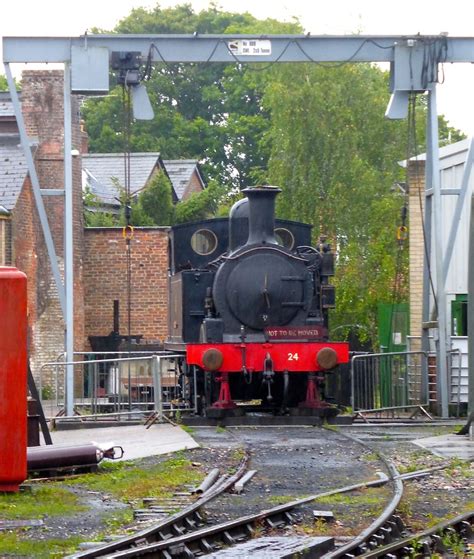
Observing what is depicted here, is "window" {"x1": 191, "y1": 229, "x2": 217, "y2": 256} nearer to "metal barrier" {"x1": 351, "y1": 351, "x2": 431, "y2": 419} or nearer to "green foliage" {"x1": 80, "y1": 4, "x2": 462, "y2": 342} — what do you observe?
"metal barrier" {"x1": 351, "y1": 351, "x2": 431, "y2": 419}

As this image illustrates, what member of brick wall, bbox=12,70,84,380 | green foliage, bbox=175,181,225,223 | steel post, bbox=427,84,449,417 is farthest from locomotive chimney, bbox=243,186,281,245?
green foliage, bbox=175,181,225,223

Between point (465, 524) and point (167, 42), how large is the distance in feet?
42.2

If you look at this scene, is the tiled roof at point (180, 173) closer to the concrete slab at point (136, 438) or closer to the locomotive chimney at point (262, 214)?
the locomotive chimney at point (262, 214)

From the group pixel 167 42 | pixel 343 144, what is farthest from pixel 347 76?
pixel 167 42

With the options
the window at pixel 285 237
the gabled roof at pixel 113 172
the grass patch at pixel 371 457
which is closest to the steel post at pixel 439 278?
the window at pixel 285 237

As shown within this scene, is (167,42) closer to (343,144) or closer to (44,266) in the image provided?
(44,266)

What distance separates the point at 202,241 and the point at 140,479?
9.20 m

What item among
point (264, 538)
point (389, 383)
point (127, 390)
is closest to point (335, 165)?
point (389, 383)

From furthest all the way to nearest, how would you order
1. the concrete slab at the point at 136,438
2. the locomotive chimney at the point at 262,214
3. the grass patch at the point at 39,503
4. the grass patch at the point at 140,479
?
the locomotive chimney at the point at 262,214 < the concrete slab at the point at 136,438 < the grass patch at the point at 140,479 < the grass patch at the point at 39,503

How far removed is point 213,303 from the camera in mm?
19578

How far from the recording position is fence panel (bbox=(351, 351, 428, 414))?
2122 centimetres

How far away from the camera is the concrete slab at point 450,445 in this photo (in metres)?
14.7

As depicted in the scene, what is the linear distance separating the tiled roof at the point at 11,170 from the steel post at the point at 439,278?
536 inches

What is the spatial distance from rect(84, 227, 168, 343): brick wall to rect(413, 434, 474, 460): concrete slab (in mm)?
19207
